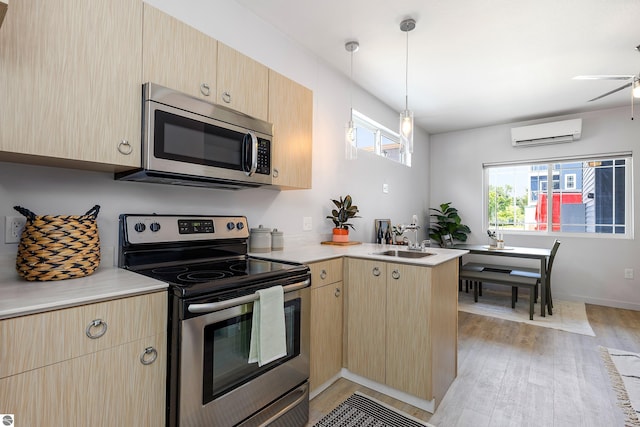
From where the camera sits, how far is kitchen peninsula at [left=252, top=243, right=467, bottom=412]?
1.88 m

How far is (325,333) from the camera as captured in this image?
80.7 inches

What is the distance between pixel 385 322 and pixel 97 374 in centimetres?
156

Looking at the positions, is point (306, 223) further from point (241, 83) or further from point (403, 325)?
point (241, 83)

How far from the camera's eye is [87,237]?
128 cm

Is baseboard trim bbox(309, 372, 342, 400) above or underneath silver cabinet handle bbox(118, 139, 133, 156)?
underneath

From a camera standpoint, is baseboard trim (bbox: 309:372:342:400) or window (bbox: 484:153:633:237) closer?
baseboard trim (bbox: 309:372:342:400)

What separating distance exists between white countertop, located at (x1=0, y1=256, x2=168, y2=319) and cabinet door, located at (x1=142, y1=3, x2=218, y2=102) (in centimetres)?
90

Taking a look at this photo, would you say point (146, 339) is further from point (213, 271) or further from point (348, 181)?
point (348, 181)

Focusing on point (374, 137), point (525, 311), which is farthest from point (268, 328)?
point (525, 311)

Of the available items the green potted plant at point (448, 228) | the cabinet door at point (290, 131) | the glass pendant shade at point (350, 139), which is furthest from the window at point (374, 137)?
the green potted plant at point (448, 228)

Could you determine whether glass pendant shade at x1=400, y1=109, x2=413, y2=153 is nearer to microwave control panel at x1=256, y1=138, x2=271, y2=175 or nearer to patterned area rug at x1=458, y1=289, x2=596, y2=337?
microwave control panel at x1=256, y1=138, x2=271, y2=175

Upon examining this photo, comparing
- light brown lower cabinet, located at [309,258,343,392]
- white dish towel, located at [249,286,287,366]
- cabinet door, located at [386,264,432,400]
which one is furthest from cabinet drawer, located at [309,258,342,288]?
white dish towel, located at [249,286,287,366]

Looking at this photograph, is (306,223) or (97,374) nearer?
(97,374)

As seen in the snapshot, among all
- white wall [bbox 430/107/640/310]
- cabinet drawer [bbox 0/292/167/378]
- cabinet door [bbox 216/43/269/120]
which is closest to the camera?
cabinet drawer [bbox 0/292/167/378]
